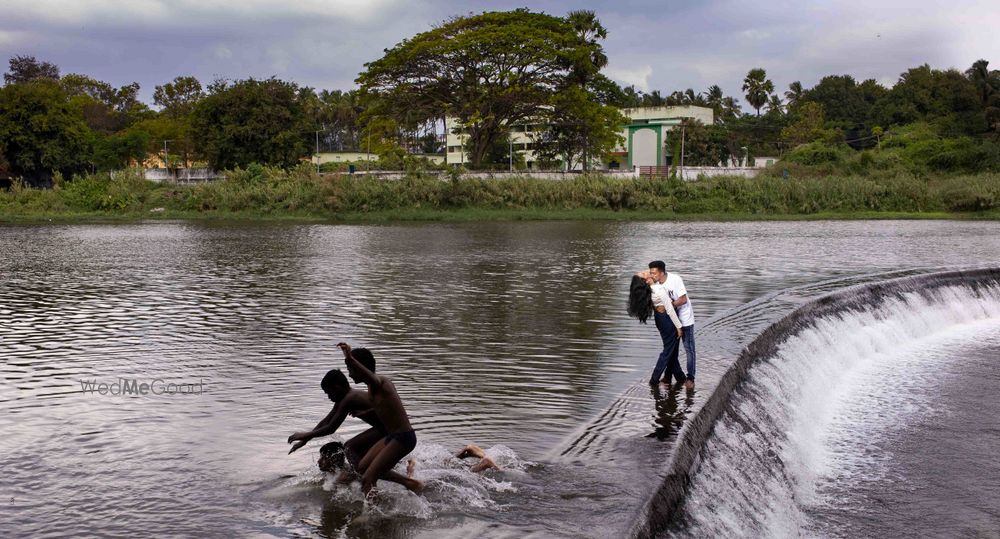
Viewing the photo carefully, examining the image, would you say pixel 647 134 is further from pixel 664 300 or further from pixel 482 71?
pixel 664 300

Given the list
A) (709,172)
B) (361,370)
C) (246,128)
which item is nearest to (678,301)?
(361,370)

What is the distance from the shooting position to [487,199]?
5469cm

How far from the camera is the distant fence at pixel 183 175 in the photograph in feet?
211

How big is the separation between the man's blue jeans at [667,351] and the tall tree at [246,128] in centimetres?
5608

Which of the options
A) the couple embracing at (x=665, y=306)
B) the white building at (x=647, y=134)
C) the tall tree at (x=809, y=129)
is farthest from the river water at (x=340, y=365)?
the tall tree at (x=809, y=129)

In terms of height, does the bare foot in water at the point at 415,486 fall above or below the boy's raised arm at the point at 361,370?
below

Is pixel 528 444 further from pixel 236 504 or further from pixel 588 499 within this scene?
pixel 236 504

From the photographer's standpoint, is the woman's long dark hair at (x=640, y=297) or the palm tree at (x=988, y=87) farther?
the palm tree at (x=988, y=87)

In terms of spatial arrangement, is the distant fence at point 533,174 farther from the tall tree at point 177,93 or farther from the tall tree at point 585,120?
the tall tree at point 177,93

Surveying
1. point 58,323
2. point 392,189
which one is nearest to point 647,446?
point 58,323

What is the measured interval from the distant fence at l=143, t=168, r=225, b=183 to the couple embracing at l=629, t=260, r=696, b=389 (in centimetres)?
5581

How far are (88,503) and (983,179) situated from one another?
6205 cm

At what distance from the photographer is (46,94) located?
64688 mm

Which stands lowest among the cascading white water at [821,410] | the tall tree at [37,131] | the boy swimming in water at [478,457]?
the cascading white water at [821,410]
